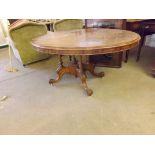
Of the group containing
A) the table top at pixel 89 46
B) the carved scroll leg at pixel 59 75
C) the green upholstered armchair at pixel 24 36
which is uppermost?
the table top at pixel 89 46

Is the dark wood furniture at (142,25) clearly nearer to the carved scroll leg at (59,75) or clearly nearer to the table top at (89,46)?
the table top at (89,46)

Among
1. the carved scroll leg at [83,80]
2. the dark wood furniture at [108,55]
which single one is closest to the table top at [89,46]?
the carved scroll leg at [83,80]

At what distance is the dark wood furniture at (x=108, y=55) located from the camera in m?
2.45

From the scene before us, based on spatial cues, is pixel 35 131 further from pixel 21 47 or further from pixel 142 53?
pixel 142 53

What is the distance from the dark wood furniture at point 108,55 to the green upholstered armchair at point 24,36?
0.82 metres

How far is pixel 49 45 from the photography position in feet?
5.49

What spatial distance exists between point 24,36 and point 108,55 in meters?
1.33

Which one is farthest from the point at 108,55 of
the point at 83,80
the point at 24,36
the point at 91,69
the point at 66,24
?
the point at 24,36

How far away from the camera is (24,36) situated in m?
2.73

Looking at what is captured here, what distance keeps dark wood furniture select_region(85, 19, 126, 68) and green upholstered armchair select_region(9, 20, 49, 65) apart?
82cm

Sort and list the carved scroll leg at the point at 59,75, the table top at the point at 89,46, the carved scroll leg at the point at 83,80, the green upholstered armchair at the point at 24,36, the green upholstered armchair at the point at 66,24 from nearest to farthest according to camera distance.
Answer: the table top at the point at 89,46 < the carved scroll leg at the point at 83,80 < the carved scroll leg at the point at 59,75 < the green upholstered armchair at the point at 24,36 < the green upholstered armchair at the point at 66,24

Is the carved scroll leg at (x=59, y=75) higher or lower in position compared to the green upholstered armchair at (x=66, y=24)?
lower

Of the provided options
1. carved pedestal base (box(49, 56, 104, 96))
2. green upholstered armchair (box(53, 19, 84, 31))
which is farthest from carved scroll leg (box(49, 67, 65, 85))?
green upholstered armchair (box(53, 19, 84, 31))

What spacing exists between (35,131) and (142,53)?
2395 mm
